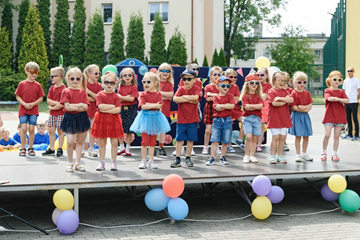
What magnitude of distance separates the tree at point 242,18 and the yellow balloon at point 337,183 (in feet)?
131

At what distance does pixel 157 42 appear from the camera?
100 ft

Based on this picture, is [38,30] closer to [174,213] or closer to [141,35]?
[141,35]

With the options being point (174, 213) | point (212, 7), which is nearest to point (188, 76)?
point (174, 213)

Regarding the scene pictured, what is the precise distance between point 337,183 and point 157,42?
24.5 metres

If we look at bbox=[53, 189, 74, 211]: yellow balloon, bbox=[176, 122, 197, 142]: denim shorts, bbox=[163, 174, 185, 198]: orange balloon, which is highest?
bbox=[176, 122, 197, 142]: denim shorts

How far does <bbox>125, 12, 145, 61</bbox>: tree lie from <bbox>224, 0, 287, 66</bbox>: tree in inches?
688

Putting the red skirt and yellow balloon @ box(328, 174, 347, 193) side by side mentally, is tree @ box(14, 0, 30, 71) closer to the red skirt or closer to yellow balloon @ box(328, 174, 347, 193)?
the red skirt

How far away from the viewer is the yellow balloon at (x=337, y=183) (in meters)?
7.10

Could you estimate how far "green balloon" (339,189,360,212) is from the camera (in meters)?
7.02

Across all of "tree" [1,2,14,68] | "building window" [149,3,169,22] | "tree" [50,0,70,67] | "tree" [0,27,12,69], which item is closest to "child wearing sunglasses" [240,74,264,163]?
"building window" [149,3,169,22]

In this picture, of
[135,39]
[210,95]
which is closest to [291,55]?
[135,39]

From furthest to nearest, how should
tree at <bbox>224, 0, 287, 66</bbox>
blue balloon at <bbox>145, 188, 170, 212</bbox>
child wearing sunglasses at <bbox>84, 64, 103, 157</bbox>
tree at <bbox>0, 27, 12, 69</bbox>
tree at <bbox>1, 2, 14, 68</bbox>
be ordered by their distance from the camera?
tree at <bbox>224, 0, 287, 66</bbox> → tree at <bbox>1, 2, 14, 68</bbox> → tree at <bbox>0, 27, 12, 69</bbox> → child wearing sunglasses at <bbox>84, 64, 103, 157</bbox> → blue balloon at <bbox>145, 188, 170, 212</bbox>

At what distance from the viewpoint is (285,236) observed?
19.9ft

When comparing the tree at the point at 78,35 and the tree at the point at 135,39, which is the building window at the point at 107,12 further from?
the tree at the point at 135,39
